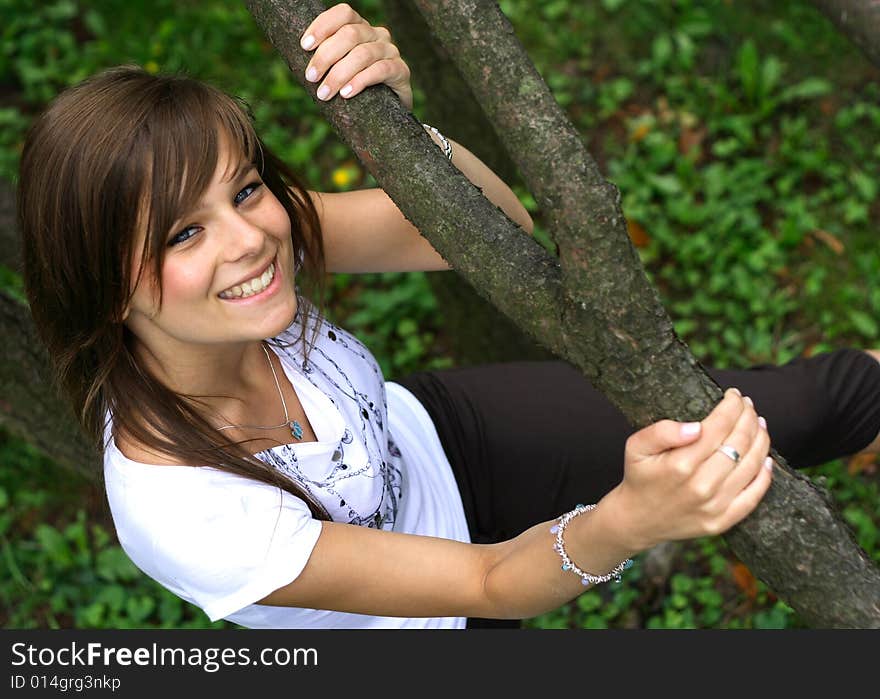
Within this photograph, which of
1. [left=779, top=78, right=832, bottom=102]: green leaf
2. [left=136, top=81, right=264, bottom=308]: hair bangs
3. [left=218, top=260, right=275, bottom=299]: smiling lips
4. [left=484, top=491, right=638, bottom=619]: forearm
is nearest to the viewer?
[left=484, top=491, right=638, bottom=619]: forearm

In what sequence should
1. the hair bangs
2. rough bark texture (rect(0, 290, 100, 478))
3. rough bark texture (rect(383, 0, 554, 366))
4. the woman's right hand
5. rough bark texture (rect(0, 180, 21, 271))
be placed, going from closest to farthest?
the woman's right hand → the hair bangs → rough bark texture (rect(0, 290, 100, 478)) → rough bark texture (rect(383, 0, 554, 366)) → rough bark texture (rect(0, 180, 21, 271))

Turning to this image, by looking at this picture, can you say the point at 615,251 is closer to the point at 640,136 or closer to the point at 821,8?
the point at 821,8

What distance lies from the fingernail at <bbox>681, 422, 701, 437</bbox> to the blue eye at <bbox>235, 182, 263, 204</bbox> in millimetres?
949

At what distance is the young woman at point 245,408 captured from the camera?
1.70 m

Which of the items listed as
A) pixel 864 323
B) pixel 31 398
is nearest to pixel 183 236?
pixel 31 398

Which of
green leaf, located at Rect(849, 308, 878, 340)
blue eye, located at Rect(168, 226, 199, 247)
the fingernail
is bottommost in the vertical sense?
green leaf, located at Rect(849, 308, 878, 340)

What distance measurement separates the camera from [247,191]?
1.97 m

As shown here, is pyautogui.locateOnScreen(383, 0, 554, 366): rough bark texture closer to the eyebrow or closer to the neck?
the neck

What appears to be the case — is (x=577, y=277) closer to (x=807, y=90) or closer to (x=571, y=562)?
(x=571, y=562)

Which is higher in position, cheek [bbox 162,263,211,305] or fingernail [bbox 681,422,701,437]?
cheek [bbox 162,263,211,305]

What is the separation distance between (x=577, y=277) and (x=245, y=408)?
0.90 m

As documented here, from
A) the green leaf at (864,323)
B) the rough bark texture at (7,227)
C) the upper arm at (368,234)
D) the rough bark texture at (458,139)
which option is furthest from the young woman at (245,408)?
the green leaf at (864,323)

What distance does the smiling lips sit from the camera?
1903 millimetres

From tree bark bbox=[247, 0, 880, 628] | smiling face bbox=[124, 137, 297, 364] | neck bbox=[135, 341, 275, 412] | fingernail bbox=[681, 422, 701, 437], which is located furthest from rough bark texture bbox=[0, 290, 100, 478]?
fingernail bbox=[681, 422, 701, 437]
